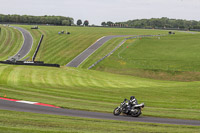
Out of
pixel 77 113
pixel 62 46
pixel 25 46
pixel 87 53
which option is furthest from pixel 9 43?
pixel 77 113

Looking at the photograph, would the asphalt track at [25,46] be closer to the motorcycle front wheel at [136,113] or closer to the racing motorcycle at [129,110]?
the racing motorcycle at [129,110]

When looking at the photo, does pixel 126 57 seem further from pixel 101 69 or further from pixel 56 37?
pixel 56 37

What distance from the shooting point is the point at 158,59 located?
71.6m

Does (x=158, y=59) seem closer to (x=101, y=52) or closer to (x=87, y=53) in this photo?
(x=101, y=52)

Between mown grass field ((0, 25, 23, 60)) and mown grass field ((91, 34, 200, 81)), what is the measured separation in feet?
107

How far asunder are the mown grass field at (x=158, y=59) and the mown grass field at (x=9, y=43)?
107ft

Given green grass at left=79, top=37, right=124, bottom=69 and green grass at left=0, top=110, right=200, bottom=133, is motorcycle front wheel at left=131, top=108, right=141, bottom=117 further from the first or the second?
green grass at left=79, top=37, right=124, bottom=69

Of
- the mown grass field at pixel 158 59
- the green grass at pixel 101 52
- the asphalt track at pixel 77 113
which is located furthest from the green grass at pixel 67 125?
the green grass at pixel 101 52

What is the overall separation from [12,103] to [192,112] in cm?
1474

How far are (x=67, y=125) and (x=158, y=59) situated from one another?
5717 centimetres

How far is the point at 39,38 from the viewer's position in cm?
10544

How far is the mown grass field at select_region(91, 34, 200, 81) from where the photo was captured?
195 feet

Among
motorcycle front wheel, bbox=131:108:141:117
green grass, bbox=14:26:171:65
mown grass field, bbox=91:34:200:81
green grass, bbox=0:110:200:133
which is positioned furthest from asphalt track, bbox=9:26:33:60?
green grass, bbox=0:110:200:133

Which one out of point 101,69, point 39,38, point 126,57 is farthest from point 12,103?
point 39,38
